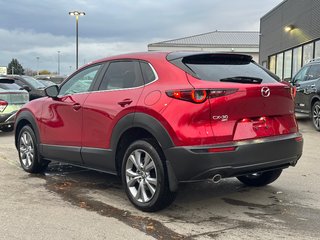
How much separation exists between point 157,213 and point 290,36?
21.5m

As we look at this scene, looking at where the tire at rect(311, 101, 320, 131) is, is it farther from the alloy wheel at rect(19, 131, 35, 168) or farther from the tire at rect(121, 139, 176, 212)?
the tire at rect(121, 139, 176, 212)

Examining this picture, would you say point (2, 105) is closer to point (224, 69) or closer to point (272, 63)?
point (224, 69)

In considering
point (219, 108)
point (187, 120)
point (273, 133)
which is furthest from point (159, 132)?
point (273, 133)

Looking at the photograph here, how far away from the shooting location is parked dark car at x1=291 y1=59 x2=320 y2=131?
451 inches

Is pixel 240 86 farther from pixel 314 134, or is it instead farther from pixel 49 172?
pixel 314 134

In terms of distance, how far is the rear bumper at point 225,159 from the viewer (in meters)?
4.21

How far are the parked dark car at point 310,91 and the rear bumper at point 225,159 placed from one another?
24.3 feet

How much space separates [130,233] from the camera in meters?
4.14

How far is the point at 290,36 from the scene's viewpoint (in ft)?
79.3

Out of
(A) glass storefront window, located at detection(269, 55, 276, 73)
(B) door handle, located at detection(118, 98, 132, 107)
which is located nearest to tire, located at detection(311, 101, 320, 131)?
(B) door handle, located at detection(118, 98, 132, 107)

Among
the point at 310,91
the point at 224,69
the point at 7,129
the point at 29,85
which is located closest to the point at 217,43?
the point at 29,85

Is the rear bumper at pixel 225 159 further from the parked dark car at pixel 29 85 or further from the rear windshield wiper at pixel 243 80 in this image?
the parked dark car at pixel 29 85

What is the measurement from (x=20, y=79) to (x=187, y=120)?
49.2 feet

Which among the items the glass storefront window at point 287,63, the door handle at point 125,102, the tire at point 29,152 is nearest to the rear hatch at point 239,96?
the door handle at point 125,102
